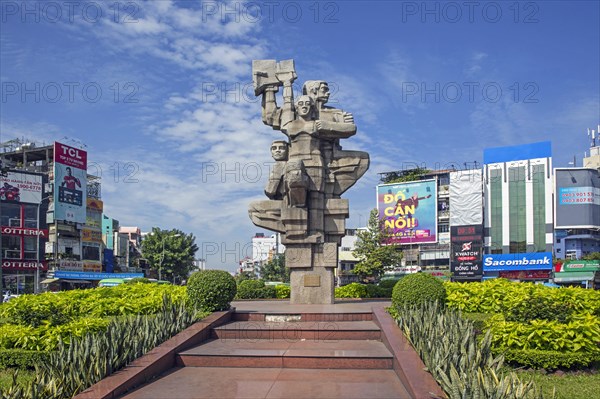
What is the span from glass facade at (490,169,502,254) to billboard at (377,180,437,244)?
6.62m

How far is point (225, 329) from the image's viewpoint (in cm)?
1021

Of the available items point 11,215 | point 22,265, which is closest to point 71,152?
point 11,215

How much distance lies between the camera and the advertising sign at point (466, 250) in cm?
5862

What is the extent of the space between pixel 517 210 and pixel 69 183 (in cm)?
4833

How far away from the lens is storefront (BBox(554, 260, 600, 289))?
51.8m

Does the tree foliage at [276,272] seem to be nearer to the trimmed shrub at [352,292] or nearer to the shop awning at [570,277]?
the shop awning at [570,277]

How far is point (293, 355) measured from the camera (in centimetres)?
847

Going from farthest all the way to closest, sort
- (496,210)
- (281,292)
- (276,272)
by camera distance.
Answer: (276,272) < (496,210) < (281,292)

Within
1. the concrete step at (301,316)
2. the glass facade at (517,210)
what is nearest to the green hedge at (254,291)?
the concrete step at (301,316)

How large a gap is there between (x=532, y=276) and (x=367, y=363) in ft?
176

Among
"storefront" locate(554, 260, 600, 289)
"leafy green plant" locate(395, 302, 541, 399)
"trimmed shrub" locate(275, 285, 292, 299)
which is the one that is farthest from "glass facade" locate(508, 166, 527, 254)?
"leafy green plant" locate(395, 302, 541, 399)

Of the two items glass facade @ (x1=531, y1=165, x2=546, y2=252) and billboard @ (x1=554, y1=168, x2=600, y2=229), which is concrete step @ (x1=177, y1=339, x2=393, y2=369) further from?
billboard @ (x1=554, y1=168, x2=600, y2=229)

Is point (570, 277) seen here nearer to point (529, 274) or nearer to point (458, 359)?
point (529, 274)

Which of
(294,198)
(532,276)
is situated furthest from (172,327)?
(532,276)
